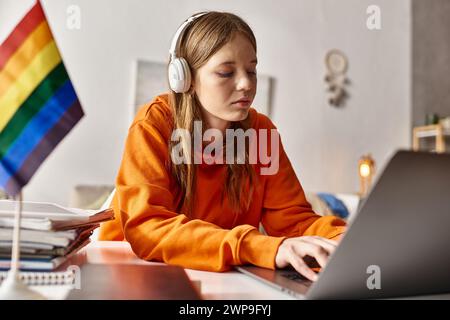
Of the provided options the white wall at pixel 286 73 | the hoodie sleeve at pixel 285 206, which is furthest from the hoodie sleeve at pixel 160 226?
the white wall at pixel 286 73

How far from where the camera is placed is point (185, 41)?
2.75 feet

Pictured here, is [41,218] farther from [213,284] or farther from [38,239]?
[213,284]

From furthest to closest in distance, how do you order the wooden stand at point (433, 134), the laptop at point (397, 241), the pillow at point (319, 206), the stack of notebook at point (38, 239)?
the wooden stand at point (433, 134)
the pillow at point (319, 206)
the stack of notebook at point (38, 239)
the laptop at point (397, 241)

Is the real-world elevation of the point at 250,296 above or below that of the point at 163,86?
below

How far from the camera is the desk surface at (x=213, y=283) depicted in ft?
1.43

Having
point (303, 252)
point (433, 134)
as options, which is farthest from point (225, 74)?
point (433, 134)

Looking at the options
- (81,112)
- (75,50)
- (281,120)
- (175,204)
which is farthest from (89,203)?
(81,112)

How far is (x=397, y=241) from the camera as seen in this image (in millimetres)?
421

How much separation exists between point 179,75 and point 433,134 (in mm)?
3750

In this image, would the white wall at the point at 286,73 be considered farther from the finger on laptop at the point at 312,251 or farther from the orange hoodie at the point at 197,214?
the finger on laptop at the point at 312,251

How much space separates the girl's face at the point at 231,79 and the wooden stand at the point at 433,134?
11.6ft

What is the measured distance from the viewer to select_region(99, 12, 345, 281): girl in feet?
1.88

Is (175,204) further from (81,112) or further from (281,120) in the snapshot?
(281,120)
